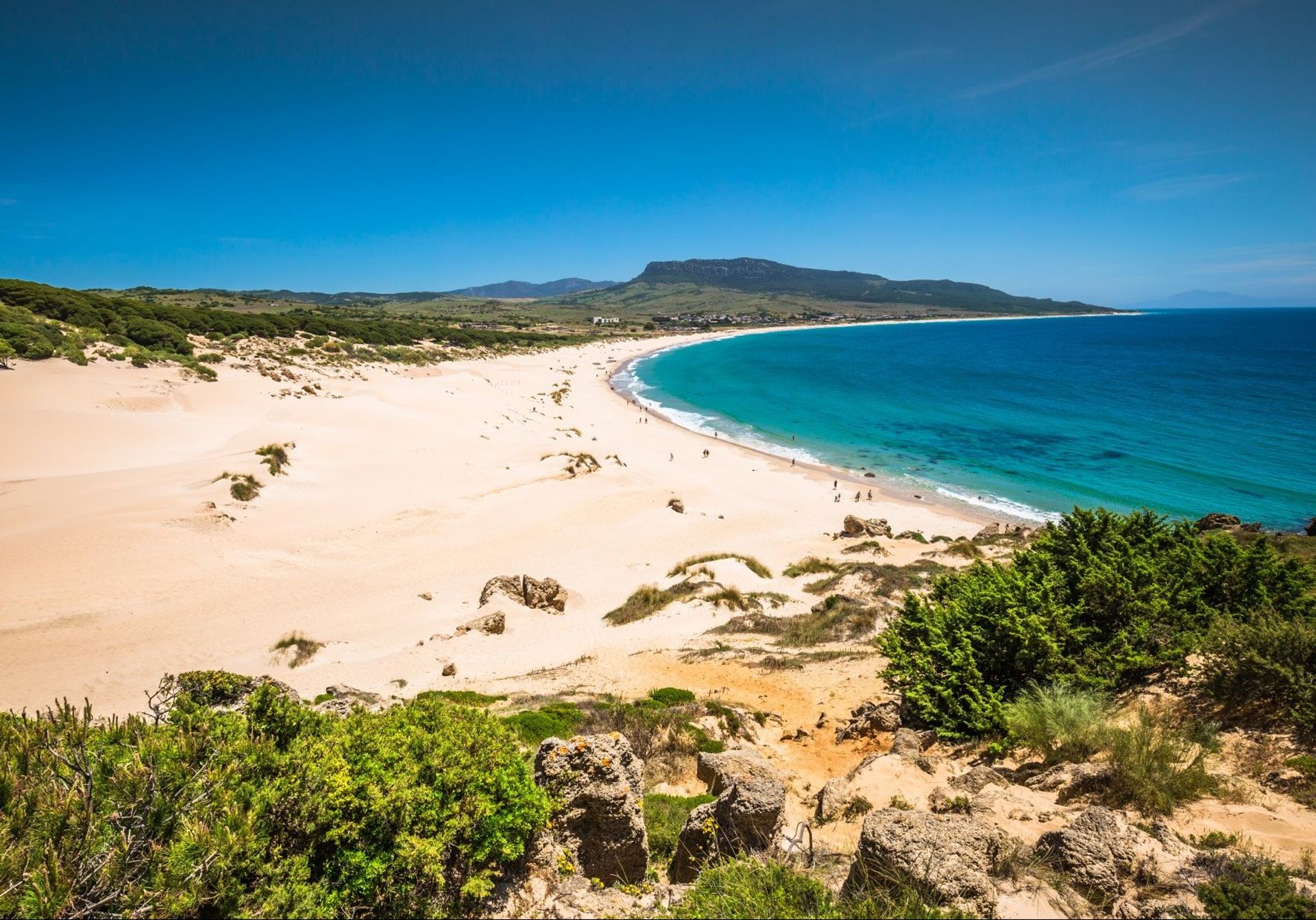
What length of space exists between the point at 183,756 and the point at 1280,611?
1483 centimetres

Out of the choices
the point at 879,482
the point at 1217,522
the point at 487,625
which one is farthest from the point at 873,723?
the point at 879,482

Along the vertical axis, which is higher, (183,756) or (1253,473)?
(183,756)

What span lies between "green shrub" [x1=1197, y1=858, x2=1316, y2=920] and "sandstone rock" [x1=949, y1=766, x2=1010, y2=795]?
265 cm

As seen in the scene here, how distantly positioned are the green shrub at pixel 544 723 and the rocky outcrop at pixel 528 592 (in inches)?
320

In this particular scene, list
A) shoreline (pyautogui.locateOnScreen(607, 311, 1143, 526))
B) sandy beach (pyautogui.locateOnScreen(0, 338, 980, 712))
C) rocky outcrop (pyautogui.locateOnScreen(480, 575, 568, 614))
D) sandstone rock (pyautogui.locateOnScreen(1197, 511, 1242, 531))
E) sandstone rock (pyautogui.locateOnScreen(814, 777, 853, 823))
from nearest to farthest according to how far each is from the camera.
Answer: sandstone rock (pyautogui.locateOnScreen(814, 777, 853, 823))
sandy beach (pyautogui.locateOnScreen(0, 338, 980, 712))
rocky outcrop (pyautogui.locateOnScreen(480, 575, 568, 614))
sandstone rock (pyautogui.locateOnScreen(1197, 511, 1242, 531))
shoreline (pyautogui.locateOnScreen(607, 311, 1143, 526))

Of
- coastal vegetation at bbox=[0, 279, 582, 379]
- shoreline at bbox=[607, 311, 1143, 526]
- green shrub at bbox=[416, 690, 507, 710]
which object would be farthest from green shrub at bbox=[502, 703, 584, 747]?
coastal vegetation at bbox=[0, 279, 582, 379]

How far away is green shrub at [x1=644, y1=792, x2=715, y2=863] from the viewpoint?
6.21 meters

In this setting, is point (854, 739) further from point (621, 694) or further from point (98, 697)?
point (98, 697)

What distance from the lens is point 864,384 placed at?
79.9m

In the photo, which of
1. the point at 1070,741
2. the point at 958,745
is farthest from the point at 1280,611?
the point at 958,745

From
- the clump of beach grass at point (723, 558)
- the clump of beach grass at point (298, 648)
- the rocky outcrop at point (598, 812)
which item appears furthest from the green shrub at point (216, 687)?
the clump of beach grass at point (723, 558)

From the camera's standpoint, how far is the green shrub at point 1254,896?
151 inches

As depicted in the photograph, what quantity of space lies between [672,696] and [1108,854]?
8.13 metres

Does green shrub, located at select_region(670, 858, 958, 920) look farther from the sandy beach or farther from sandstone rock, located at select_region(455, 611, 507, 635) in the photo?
sandstone rock, located at select_region(455, 611, 507, 635)
